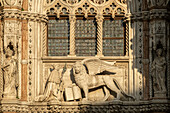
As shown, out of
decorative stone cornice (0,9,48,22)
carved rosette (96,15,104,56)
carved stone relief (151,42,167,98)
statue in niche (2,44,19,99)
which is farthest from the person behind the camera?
carved rosette (96,15,104,56)

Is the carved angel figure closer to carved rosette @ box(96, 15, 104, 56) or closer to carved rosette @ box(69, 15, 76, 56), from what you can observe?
carved rosette @ box(69, 15, 76, 56)

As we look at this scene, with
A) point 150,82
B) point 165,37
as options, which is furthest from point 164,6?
point 150,82

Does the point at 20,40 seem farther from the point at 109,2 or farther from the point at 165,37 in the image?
the point at 165,37

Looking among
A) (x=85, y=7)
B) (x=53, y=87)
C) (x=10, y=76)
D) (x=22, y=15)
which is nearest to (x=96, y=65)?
(x=53, y=87)

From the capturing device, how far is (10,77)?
82.9ft

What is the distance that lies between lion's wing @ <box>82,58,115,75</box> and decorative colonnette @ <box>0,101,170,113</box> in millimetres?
1379

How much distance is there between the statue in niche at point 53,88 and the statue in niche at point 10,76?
993 mm

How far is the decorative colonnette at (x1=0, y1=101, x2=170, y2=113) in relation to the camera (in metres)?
25.0

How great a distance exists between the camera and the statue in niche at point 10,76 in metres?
25.2

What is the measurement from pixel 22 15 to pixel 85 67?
319 cm

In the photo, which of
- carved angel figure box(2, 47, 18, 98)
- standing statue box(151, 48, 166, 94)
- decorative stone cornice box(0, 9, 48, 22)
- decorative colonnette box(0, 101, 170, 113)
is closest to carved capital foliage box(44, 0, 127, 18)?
decorative stone cornice box(0, 9, 48, 22)

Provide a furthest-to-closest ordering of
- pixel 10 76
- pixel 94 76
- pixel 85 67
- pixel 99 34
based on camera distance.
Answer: pixel 99 34 → pixel 85 67 → pixel 94 76 → pixel 10 76

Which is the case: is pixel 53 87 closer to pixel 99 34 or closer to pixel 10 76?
pixel 10 76

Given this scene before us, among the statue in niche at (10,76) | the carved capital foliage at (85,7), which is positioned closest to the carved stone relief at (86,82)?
the statue in niche at (10,76)
